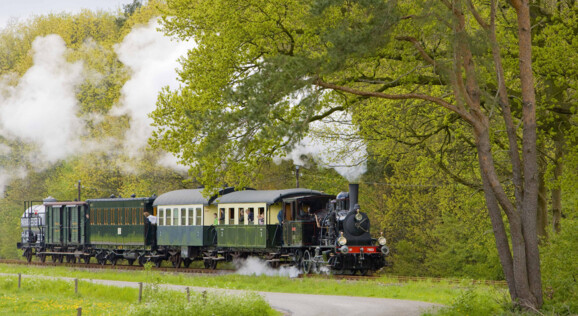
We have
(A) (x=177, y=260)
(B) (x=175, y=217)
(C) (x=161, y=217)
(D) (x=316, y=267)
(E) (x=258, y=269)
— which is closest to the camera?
(D) (x=316, y=267)

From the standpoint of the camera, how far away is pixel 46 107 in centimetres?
4950

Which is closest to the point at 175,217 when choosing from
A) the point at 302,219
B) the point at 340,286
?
the point at 302,219

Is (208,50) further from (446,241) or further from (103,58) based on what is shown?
(103,58)

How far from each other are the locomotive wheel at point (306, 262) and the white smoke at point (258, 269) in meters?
0.37

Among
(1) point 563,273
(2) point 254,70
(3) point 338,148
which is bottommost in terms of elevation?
(1) point 563,273

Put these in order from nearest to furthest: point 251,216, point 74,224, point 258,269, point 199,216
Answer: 1. point 251,216
2. point 258,269
3. point 199,216
4. point 74,224

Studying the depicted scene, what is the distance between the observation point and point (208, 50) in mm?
20422

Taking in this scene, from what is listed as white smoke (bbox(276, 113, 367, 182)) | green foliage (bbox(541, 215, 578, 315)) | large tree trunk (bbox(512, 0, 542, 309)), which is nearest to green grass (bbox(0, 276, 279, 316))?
large tree trunk (bbox(512, 0, 542, 309))

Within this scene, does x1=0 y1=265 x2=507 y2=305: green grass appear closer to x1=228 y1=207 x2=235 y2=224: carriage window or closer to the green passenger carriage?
x1=228 y1=207 x2=235 y2=224: carriage window

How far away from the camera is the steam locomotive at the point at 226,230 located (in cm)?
2583

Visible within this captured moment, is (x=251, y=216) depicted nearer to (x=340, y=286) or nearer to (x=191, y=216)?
(x=191, y=216)

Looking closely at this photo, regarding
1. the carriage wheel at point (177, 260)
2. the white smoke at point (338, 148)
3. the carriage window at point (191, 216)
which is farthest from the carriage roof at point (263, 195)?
the carriage wheel at point (177, 260)

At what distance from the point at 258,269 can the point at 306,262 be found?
2733 mm

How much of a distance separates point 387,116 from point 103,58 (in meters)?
33.9
